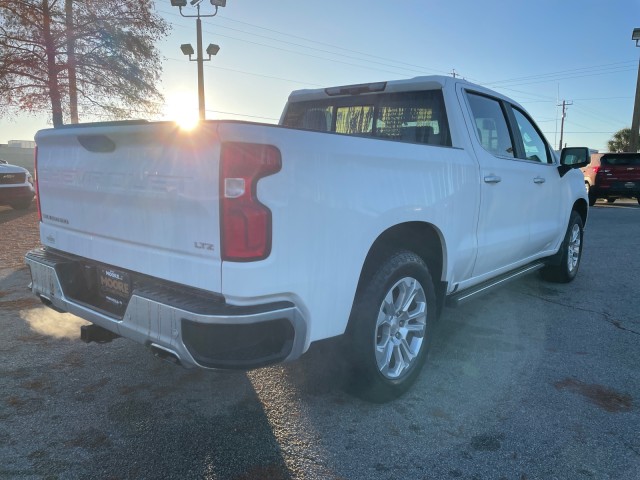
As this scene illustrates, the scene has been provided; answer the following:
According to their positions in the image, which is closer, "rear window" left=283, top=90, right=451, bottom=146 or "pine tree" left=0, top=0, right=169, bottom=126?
"rear window" left=283, top=90, right=451, bottom=146

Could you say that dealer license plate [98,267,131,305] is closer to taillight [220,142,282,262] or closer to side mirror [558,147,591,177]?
taillight [220,142,282,262]

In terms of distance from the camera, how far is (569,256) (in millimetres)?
5988

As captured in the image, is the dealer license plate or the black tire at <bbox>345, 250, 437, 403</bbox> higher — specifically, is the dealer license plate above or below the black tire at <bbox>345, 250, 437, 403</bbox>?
above

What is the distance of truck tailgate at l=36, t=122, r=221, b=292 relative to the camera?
223 cm

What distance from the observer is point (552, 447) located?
8.67 feet

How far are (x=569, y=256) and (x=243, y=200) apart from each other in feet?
16.5

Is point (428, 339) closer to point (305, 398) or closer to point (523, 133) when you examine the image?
point (305, 398)

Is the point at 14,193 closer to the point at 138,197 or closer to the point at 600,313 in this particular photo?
the point at 138,197

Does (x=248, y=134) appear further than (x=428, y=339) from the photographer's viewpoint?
No

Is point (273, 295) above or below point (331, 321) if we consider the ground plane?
above

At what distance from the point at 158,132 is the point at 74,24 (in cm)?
1667

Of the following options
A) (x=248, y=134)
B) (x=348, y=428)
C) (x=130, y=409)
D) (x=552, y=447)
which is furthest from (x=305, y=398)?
(x=248, y=134)

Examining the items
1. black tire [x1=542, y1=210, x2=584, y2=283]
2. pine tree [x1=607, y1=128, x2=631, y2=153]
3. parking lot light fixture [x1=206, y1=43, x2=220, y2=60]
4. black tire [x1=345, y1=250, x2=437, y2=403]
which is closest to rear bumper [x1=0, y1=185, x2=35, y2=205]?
parking lot light fixture [x1=206, y1=43, x2=220, y2=60]

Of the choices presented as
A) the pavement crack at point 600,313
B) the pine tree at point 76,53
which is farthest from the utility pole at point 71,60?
the pavement crack at point 600,313
